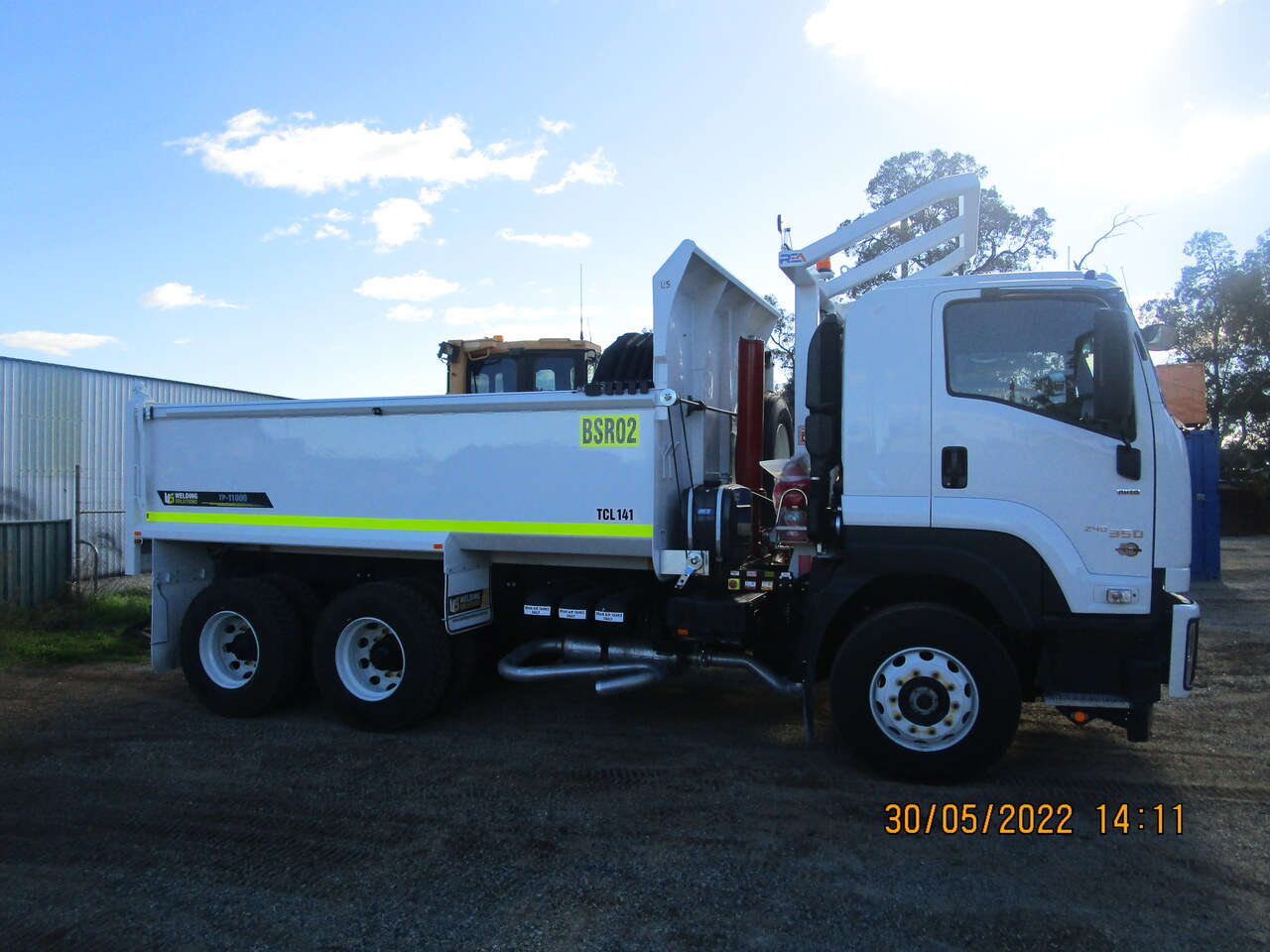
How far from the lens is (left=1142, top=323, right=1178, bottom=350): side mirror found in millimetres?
4952

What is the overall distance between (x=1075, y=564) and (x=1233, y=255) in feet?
119

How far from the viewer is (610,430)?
5.54 m

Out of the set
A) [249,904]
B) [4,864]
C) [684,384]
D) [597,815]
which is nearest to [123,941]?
[249,904]

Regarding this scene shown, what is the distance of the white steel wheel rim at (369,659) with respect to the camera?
20.5ft

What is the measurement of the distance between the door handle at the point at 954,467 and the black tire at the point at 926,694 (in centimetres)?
70

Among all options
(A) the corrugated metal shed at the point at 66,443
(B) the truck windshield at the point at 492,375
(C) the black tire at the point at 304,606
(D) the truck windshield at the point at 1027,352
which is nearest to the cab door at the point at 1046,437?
(D) the truck windshield at the point at 1027,352

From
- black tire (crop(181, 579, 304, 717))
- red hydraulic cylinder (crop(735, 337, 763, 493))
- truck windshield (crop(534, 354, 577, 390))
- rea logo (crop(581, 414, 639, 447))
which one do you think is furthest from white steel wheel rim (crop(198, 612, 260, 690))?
red hydraulic cylinder (crop(735, 337, 763, 493))

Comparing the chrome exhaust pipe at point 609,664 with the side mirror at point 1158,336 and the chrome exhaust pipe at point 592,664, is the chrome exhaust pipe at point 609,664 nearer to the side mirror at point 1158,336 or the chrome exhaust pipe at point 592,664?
the chrome exhaust pipe at point 592,664

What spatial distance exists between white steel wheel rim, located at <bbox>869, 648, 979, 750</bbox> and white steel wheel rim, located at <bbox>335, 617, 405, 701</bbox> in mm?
3302

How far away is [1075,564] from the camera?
4691 mm

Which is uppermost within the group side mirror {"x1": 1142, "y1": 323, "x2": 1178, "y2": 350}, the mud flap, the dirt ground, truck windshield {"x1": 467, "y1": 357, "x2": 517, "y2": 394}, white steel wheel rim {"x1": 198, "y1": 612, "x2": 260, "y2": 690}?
truck windshield {"x1": 467, "y1": 357, "x2": 517, "y2": 394}

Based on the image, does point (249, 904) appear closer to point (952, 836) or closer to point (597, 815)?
point (597, 815)

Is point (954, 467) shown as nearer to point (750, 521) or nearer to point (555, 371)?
point (750, 521)

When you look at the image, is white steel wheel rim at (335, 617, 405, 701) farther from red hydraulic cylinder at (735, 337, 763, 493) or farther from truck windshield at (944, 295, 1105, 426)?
truck windshield at (944, 295, 1105, 426)
